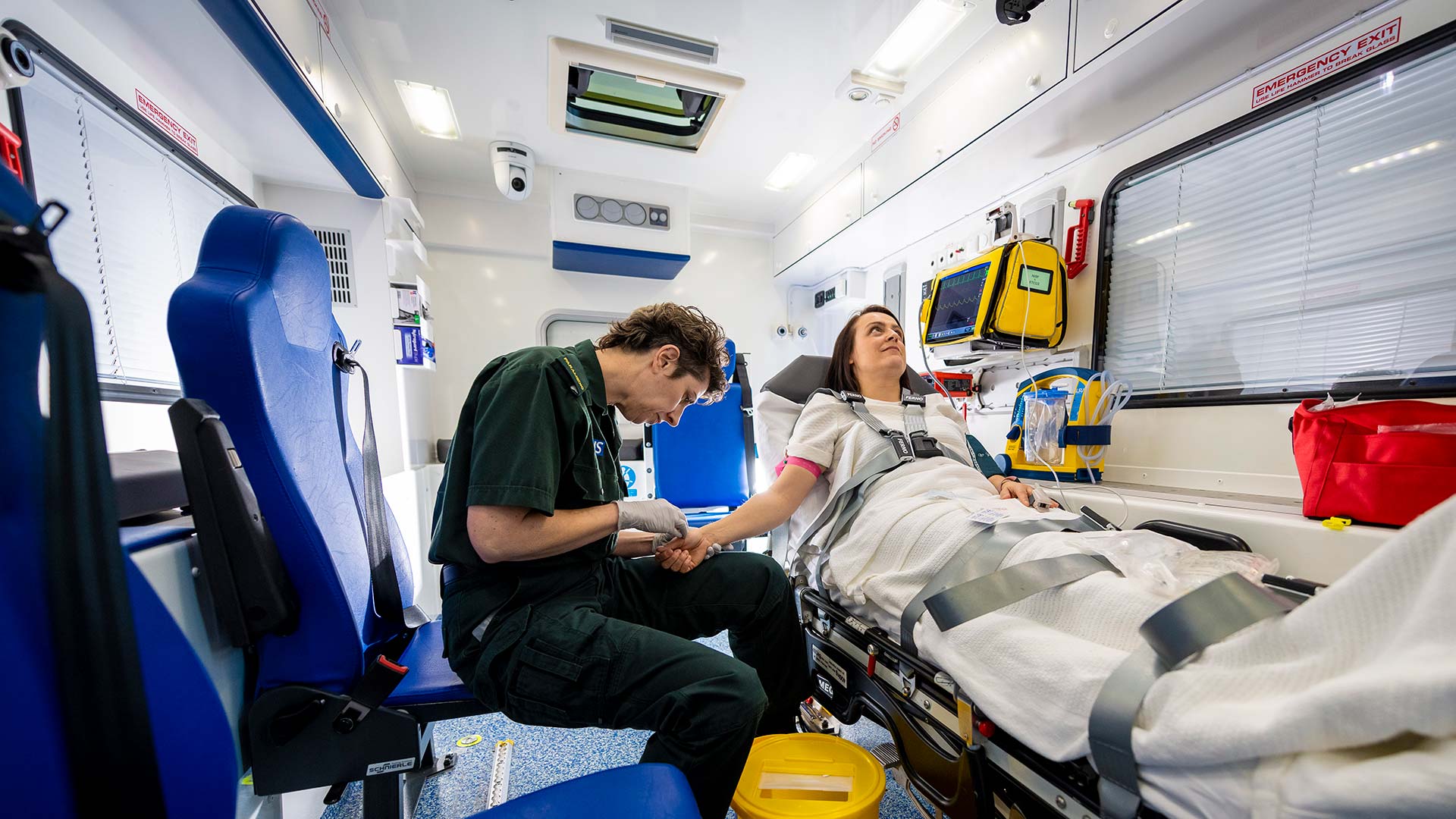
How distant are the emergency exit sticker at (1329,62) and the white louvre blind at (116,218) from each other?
389 cm

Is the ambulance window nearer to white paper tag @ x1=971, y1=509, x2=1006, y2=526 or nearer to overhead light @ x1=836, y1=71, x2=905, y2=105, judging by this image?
white paper tag @ x1=971, y1=509, x2=1006, y2=526

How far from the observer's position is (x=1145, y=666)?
2.72 ft

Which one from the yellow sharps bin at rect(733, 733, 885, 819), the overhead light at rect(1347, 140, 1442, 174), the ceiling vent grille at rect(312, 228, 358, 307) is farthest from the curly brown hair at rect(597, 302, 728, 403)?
the ceiling vent grille at rect(312, 228, 358, 307)

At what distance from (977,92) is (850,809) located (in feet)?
10.9

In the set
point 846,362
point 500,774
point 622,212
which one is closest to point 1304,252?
point 846,362

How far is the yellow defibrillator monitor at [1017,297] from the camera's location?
2.60 m

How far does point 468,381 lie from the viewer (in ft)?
15.0

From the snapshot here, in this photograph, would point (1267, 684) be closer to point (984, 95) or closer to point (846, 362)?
point (846, 362)

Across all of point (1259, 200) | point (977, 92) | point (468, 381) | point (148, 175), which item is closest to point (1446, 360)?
point (1259, 200)

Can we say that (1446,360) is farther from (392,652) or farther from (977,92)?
(392,652)

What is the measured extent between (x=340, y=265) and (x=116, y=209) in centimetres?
146

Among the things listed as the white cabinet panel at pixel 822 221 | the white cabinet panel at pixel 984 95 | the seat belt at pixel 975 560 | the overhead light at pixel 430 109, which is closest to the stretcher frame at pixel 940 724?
the seat belt at pixel 975 560

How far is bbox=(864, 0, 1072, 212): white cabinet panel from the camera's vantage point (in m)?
2.41

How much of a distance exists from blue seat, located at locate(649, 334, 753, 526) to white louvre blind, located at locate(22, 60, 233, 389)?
2.21 metres
